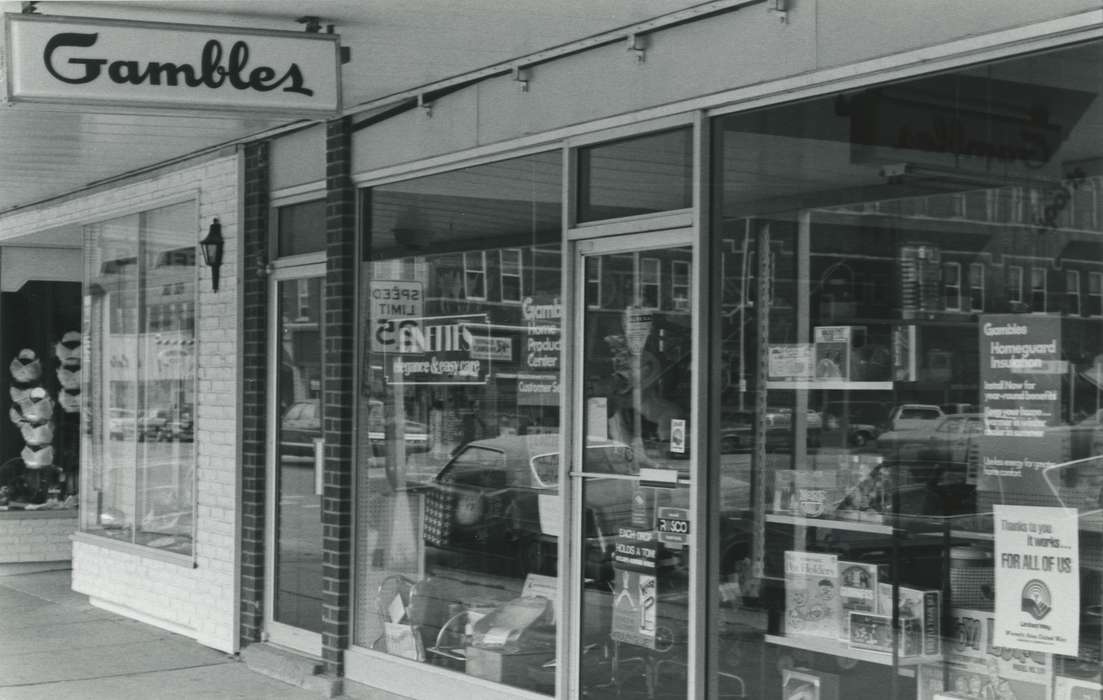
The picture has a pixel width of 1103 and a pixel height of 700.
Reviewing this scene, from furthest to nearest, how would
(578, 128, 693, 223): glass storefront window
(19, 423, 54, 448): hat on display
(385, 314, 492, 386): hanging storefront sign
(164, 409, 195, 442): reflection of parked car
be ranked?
(19, 423, 54, 448): hat on display → (164, 409, 195, 442): reflection of parked car → (385, 314, 492, 386): hanging storefront sign → (578, 128, 693, 223): glass storefront window

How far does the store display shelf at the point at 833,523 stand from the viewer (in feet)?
19.1

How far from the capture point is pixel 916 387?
18.0 feet

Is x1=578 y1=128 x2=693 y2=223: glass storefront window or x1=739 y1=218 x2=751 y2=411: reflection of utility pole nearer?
x1=739 y1=218 x2=751 y2=411: reflection of utility pole

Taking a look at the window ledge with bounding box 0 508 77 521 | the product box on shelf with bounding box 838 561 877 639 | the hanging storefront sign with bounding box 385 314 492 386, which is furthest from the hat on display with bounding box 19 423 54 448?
the product box on shelf with bounding box 838 561 877 639

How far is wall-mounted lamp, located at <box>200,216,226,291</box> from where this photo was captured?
32.6ft

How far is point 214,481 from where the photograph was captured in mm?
10031

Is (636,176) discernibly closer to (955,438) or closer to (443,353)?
(443,353)

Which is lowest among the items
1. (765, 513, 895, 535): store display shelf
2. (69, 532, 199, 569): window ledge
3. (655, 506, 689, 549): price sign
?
(69, 532, 199, 569): window ledge

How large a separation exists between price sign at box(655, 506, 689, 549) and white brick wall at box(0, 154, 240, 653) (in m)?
4.19

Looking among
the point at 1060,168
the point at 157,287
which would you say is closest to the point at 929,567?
the point at 1060,168

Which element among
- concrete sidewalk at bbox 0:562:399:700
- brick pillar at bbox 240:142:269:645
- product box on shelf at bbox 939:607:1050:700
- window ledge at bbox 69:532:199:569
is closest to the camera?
product box on shelf at bbox 939:607:1050:700

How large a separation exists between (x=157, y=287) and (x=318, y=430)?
2.89 meters

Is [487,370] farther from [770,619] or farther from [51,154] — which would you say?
[51,154]

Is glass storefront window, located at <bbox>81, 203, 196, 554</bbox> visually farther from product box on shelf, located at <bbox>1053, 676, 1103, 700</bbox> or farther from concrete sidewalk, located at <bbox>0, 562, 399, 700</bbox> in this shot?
product box on shelf, located at <bbox>1053, 676, 1103, 700</bbox>
